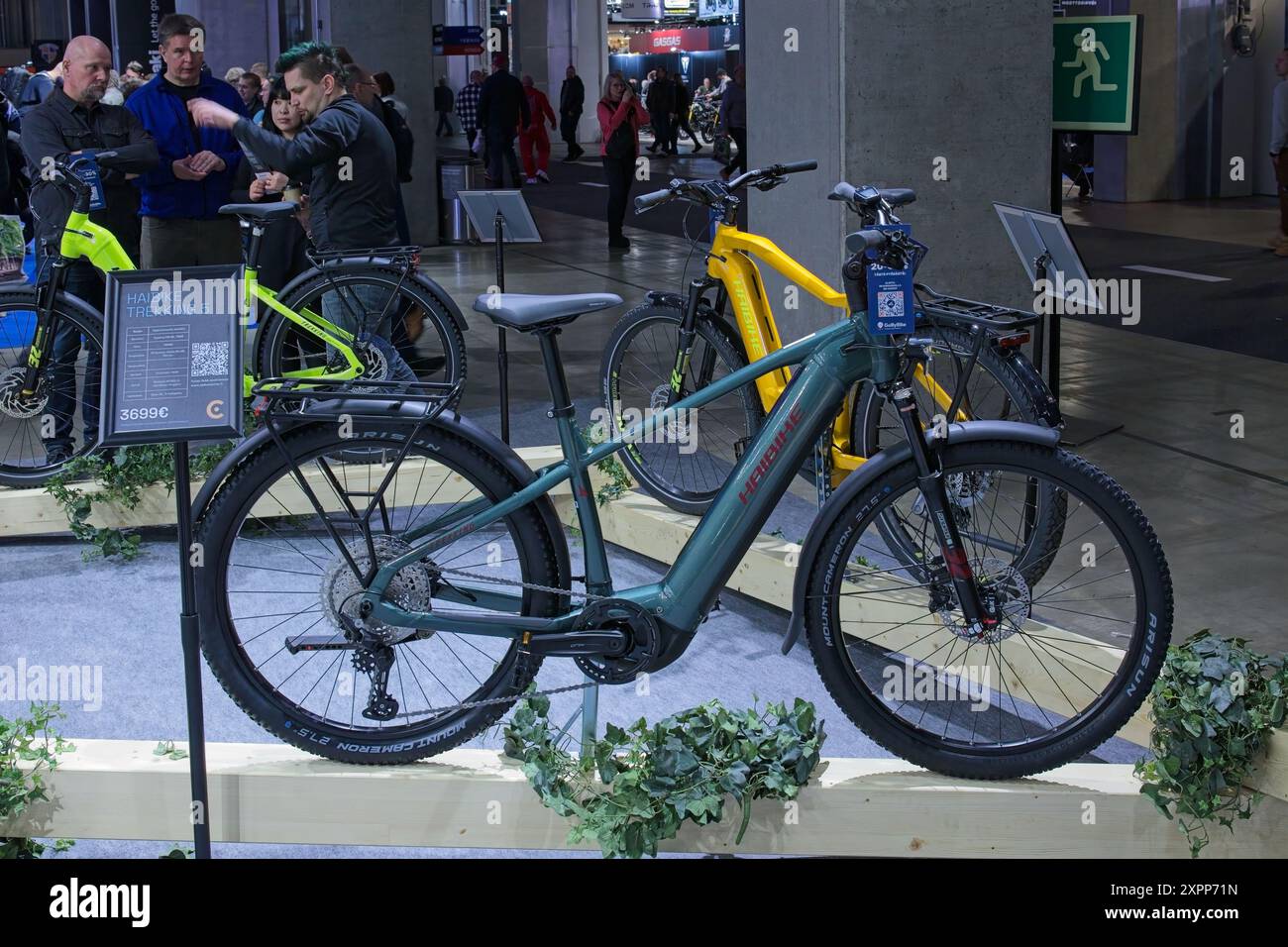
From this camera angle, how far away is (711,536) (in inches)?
121

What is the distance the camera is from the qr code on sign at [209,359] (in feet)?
9.33

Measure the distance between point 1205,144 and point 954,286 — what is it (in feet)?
37.6

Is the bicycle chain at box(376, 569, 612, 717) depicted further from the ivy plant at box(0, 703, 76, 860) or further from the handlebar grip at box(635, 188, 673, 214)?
the handlebar grip at box(635, 188, 673, 214)

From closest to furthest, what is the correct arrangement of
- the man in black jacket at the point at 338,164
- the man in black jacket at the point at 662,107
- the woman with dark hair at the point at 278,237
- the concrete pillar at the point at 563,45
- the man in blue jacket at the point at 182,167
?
1. the man in black jacket at the point at 338,164
2. the man in blue jacket at the point at 182,167
3. the woman with dark hair at the point at 278,237
4. the man in black jacket at the point at 662,107
5. the concrete pillar at the point at 563,45

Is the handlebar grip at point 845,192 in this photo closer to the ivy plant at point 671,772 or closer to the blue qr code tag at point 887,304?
the blue qr code tag at point 887,304

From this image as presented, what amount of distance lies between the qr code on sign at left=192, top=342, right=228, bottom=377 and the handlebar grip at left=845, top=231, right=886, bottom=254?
1.20 m

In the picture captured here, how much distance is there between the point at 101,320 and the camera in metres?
5.52

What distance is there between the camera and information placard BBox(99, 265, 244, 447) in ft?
9.15

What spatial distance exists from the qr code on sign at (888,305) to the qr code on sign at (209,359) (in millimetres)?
1248

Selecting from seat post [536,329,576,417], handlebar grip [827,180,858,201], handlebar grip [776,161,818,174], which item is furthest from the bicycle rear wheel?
handlebar grip [776,161,818,174]

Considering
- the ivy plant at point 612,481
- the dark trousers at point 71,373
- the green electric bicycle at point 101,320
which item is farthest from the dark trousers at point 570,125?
the ivy plant at point 612,481

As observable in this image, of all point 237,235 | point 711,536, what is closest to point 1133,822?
point 711,536

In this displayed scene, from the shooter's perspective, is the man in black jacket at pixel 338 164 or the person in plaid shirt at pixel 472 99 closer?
the man in black jacket at pixel 338 164
